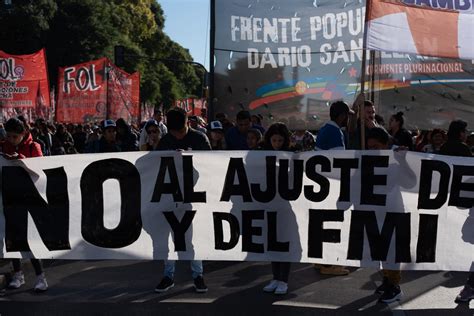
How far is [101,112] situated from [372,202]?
50.6ft

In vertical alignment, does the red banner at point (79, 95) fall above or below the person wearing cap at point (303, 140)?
above

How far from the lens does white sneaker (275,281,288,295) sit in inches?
264

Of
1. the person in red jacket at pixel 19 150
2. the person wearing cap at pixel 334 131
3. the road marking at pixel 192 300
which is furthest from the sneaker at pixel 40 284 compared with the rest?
the person wearing cap at pixel 334 131

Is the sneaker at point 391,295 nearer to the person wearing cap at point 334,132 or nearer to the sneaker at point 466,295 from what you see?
the sneaker at point 466,295

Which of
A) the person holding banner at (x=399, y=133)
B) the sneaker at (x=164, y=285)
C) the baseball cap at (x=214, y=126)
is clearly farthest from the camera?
the baseball cap at (x=214, y=126)

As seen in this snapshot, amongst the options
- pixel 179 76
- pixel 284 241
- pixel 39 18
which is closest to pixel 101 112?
pixel 284 241

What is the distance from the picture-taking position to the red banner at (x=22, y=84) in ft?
60.0

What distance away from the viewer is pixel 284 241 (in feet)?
21.6

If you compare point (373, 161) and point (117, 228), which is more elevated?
point (373, 161)

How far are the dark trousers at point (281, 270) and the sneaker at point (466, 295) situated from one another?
4.75ft

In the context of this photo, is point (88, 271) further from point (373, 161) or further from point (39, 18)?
point (39, 18)

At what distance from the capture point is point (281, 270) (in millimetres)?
6781

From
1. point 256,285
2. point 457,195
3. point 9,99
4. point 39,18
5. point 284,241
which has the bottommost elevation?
point 256,285

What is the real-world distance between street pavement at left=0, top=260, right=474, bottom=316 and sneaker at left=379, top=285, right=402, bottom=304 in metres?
0.06
